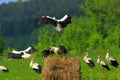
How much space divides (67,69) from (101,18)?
219 ft

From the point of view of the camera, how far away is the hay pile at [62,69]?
49.9 ft

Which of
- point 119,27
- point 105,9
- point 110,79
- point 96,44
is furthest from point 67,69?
point 105,9

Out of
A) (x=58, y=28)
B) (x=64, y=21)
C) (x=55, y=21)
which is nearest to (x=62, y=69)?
(x=58, y=28)

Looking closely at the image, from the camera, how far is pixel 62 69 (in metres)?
15.3

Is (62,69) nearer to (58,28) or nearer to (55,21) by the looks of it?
(58,28)

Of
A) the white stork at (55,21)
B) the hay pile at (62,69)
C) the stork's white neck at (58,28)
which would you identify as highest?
the white stork at (55,21)

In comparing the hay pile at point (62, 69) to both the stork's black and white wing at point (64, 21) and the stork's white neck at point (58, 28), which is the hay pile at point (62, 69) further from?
the stork's black and white wing at point (64, 21)

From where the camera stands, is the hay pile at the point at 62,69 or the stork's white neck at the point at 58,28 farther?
the stork's white neck at the point at 58,28

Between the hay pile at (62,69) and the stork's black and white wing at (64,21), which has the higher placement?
the stork's black and white wing at (64,21)

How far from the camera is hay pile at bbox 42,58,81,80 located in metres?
15.2

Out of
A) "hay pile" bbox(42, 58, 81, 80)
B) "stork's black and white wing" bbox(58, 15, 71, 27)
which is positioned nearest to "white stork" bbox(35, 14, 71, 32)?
"stork's black and white wing" bbox(58, 15, 71, 27)

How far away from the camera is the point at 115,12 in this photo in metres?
82.4

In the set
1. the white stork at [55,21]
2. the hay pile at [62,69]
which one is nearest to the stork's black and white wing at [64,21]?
the white stork at [55,21]

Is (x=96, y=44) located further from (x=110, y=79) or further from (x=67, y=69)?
(x=67, y=69)
